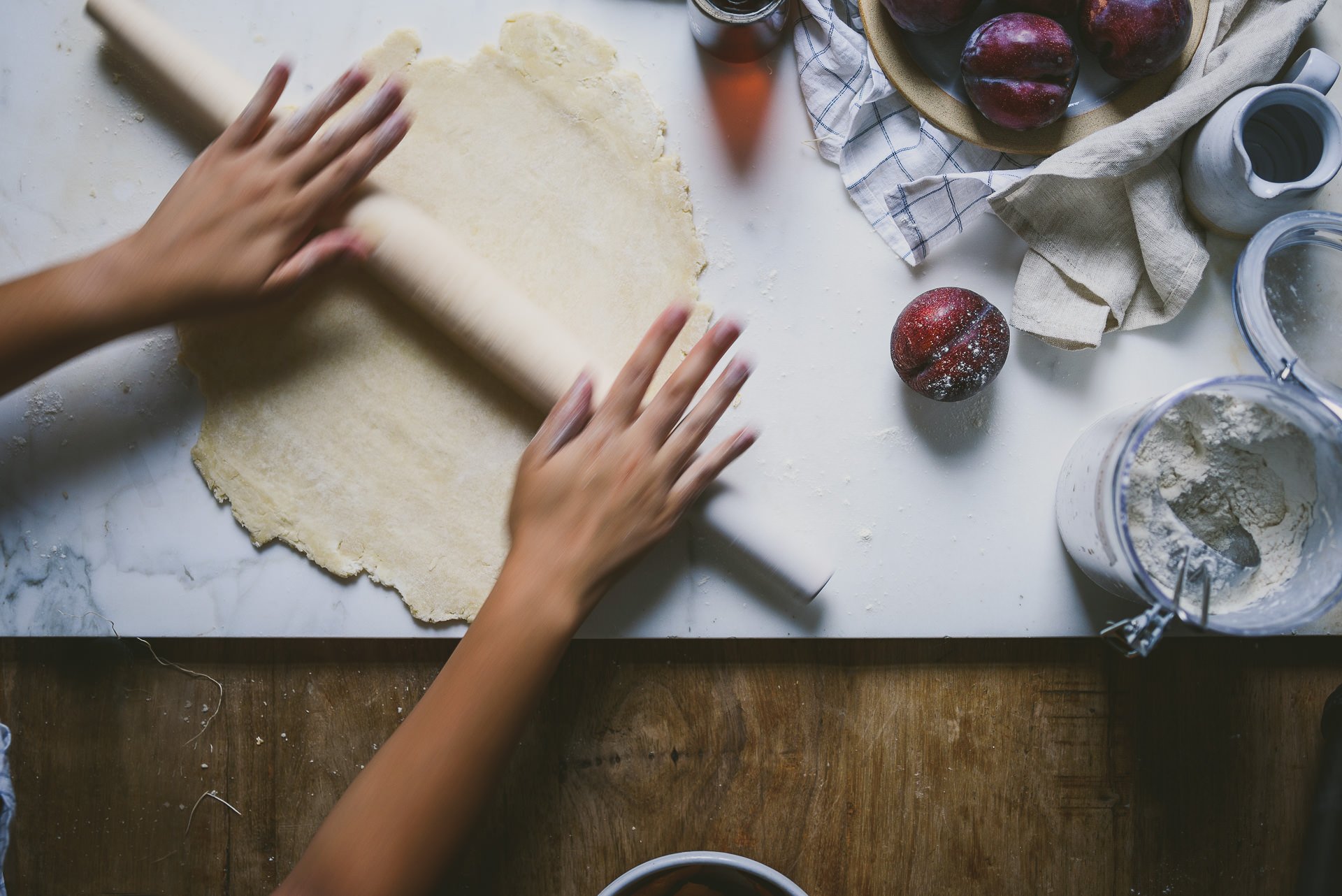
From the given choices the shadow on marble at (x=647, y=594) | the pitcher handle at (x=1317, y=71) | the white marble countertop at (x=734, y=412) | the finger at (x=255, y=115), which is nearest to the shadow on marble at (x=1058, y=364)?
the white marble countertop at (x=734, y=412)

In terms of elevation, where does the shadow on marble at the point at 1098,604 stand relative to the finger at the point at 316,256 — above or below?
below

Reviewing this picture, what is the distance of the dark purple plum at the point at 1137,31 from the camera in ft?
2.64

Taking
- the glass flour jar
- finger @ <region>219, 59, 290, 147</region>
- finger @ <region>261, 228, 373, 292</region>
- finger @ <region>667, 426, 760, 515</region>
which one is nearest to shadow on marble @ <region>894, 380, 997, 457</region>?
the glass flour jar

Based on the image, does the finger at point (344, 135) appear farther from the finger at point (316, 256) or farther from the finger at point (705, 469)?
the finger at point (705, 469)

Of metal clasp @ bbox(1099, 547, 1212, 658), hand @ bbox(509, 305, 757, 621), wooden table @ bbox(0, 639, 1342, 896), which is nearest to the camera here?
metal clasp @ bbox(1099, 547, 1212, 658)

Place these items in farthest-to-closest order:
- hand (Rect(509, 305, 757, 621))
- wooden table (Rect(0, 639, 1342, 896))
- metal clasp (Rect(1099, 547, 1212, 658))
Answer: wooden table (Rect(0, 639, 1342, 896)) < hand (Rect(509, 305, 757, 621)) < metal clasp (Rect(1099, 547, 1212, 658))

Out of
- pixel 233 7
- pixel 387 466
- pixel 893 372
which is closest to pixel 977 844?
pixel 893 372

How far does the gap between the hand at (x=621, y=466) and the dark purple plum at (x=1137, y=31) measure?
53 centimetres

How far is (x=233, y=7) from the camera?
0.97 metres

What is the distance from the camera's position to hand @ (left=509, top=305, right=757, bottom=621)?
2.73 ft

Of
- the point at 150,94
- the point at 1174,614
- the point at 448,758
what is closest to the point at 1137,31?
the point at 1174,614

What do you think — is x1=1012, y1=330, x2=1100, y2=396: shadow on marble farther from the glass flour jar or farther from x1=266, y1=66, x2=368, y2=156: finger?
x1=266, y1=66, x2=368, y2=156: finger

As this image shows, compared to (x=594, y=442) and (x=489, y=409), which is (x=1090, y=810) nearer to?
(x=594, y=442)

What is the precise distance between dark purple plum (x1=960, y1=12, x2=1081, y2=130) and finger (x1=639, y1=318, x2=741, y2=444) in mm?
377
